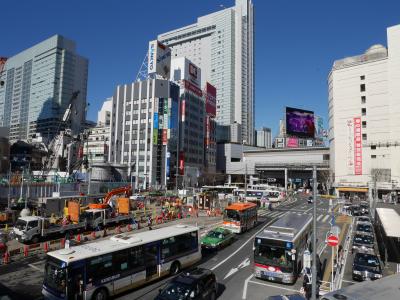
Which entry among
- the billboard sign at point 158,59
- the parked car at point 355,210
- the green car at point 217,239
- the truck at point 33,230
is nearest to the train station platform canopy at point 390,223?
the green car at point 217,239

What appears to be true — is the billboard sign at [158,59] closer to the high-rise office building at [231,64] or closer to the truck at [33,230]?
the truck at [33,230]

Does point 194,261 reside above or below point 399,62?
below

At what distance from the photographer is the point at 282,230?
19297 mm

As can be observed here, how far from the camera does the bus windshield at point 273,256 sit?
696 inches

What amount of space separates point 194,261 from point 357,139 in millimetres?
74749

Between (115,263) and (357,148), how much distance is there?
8052cm

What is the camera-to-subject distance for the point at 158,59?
10494 cm

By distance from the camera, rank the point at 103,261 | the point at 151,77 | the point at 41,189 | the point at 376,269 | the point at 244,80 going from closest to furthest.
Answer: the point at 103,261
the point at 376,269
the point at 41,189
the point at 151,77
the point at 244,80

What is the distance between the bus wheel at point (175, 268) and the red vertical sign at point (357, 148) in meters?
75.3

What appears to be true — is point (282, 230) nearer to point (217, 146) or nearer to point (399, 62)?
point (399, 62)

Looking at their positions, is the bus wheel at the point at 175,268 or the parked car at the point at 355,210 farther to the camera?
the parked car at the point at 355,210

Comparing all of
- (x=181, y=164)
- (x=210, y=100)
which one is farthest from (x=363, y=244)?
(x=210, y=100)

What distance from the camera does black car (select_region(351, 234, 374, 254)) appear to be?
2422 cm

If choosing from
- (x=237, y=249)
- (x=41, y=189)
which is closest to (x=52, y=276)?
(x=237, y=249)
